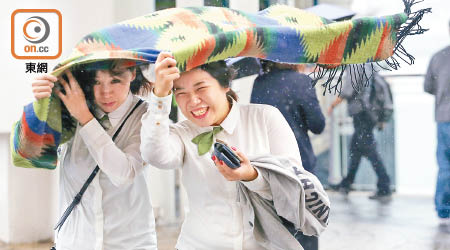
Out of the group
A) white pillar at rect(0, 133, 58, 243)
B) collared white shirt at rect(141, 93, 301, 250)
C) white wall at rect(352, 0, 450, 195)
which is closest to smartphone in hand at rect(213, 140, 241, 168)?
collared white shirt at rect(141, 93, 301, 250)

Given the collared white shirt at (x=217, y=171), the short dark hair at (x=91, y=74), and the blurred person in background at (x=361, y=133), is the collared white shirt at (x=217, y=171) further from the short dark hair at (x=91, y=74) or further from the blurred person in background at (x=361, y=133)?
the blurred person in background at (x=361, y=133)

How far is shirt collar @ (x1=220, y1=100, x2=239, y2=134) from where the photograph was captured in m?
1.53

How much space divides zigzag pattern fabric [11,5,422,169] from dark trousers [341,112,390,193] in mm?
766

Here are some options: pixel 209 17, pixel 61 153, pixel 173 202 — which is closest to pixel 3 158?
pixel 173 202

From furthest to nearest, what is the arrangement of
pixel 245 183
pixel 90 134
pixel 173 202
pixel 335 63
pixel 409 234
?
1. pixel 173 202
2. pixel 409 234
3. pixel 335 63
4. pixel 90 134
5. pixel 245 183

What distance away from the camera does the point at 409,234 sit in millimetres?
2939

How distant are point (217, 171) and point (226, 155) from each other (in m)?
0.14

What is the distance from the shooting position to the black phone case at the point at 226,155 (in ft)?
4.51

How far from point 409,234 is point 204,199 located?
1649mm

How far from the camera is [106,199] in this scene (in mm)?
1696

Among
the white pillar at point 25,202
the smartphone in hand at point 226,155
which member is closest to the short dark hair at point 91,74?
the smartphone in hand at point 226,155

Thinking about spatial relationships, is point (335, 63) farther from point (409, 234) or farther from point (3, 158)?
point (3, 158)

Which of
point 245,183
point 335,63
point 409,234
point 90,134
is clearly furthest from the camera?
point 409,234

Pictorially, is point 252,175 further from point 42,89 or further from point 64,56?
point 64,56
